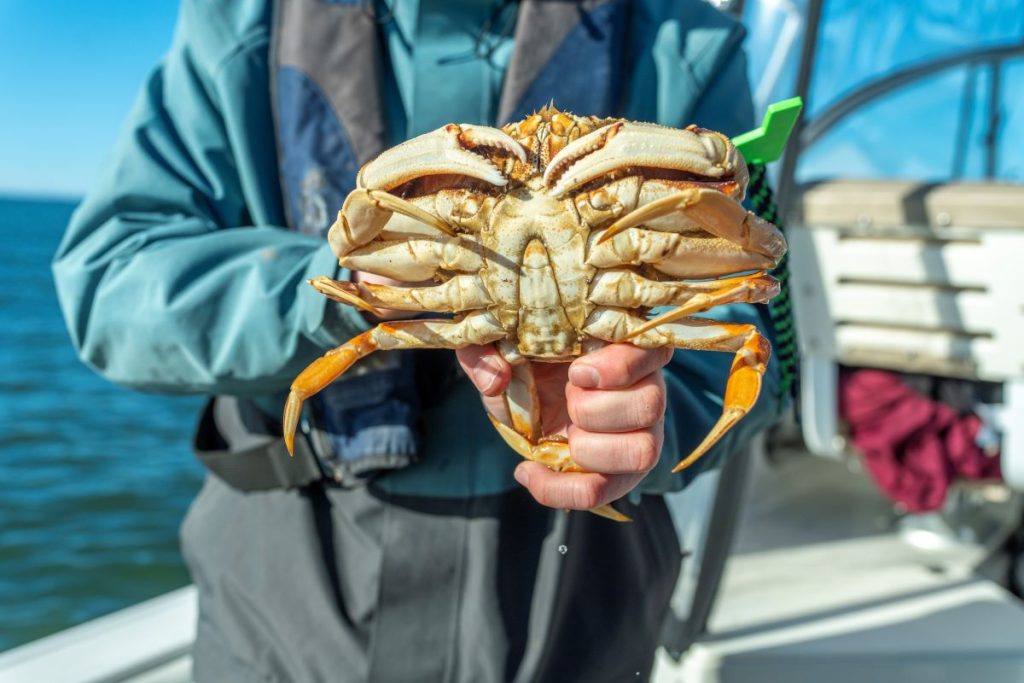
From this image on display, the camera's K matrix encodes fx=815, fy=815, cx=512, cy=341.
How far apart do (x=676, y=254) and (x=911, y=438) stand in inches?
107

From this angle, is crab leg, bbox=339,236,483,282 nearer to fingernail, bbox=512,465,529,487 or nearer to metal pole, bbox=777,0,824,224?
fingernail, bbox=512,465,529,487

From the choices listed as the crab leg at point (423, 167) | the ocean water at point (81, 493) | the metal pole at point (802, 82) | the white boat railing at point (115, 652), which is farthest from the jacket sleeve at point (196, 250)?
the ocean water at point (81, 493)

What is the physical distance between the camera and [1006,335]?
2760 mm

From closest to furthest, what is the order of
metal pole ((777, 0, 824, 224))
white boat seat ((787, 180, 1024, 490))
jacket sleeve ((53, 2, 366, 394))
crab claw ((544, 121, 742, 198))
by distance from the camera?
crab claw ((544, 121, 742, 198)) < jacket sleeve ((53, 2, 366, 394)) < metal pole ((777, 0, 824, 224)) < white boat seat ((787, 180, 1024, 490))

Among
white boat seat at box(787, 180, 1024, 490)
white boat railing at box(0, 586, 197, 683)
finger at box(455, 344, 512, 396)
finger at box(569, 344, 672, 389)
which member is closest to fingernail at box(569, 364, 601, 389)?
finger at box(569, 344, 672, 389)

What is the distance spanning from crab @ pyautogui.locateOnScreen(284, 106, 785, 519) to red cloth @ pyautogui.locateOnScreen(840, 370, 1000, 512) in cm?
244

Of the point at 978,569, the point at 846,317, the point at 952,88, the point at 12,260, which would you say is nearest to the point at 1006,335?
the point at 846,317

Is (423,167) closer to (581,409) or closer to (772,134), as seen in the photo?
(581,409)

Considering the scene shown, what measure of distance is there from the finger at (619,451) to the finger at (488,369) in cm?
15

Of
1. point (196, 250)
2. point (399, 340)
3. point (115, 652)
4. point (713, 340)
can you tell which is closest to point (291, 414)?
point (399, 340)

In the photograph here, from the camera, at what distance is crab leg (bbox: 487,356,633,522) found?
1.26 m

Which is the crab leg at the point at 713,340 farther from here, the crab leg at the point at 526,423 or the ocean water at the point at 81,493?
the ocean water at the point at 81,493

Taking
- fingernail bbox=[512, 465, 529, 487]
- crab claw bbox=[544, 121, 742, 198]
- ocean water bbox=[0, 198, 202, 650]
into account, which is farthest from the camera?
ocean water bbox=[0, 198, 202, 650]

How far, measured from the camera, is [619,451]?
1.15m
